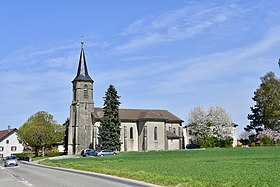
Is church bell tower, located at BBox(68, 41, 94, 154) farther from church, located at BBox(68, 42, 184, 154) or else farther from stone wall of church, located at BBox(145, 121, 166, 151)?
stone wall of church, located at BBox(145, 121, 166, 151)

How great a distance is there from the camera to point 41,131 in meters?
75.1

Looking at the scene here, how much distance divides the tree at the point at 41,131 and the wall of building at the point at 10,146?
31.3m

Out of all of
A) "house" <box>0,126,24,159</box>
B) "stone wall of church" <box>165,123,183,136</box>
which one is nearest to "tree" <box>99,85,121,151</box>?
"stone wall of church" <box>165,123,183,136</box>

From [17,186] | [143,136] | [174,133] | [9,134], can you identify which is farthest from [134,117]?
[17,186]

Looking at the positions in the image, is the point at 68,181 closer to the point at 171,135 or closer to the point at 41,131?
the point at 41,131

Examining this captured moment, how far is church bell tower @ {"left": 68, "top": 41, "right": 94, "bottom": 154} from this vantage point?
78688 millimetres

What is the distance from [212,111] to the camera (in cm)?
8588

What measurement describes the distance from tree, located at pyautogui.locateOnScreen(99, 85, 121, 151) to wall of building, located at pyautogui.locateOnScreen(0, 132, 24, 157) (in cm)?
4366

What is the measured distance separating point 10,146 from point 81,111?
39.1 metres

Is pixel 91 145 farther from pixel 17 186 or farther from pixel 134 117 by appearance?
pixel 17 186

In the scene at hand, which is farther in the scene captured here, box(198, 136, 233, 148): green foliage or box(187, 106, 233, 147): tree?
box(187, 106, 233, 147): tree

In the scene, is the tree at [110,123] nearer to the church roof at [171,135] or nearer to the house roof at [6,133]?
the church roof at [171,135]

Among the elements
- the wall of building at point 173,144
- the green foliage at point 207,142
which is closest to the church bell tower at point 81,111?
the wall of building at point 173,144

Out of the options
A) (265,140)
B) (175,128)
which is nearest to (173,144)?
(175,128)
